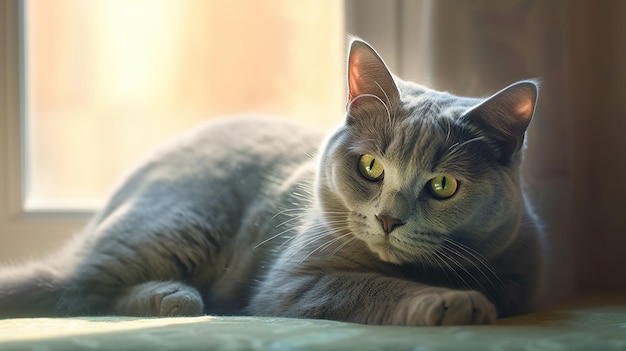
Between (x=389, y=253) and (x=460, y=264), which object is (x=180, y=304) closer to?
(x=389, y=253)

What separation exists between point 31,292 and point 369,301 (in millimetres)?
762

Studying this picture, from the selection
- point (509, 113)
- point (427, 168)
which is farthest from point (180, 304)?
point (509, 113)

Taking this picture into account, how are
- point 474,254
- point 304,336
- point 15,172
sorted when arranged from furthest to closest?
point 15,172
point 474,254
point 304,336

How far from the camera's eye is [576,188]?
1.70 metres

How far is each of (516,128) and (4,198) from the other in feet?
4.58

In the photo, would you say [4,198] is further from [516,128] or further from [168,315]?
[516,128]

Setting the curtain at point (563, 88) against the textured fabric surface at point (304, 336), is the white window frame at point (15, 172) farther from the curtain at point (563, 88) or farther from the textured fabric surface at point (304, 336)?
the curtain at point (563, 88)

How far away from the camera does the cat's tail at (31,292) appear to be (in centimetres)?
143

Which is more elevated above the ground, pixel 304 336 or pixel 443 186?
Result: pixel 443 186

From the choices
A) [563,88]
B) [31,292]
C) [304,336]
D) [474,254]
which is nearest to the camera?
[304,336]

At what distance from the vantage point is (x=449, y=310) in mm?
Answer: 1020

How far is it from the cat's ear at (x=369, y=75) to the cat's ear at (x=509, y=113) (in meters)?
0.16

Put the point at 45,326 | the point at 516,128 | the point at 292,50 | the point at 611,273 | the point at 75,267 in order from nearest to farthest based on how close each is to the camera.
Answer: the point at 45,326, the point at 516,128, the point at 75,267, the point at 611,273, the point at 292,50

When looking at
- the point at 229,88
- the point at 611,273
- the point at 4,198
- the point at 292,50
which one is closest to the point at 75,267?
the point at 4,198
